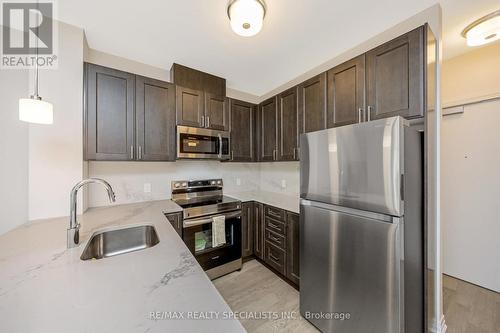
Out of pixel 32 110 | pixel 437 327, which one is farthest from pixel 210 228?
pixel 437 327

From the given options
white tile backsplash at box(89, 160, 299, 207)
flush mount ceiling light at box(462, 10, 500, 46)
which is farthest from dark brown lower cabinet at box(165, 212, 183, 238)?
flush mount ceiling light at box(462, 10, 500, 46)

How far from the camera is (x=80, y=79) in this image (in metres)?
1.74

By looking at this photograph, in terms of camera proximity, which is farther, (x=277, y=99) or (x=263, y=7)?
(x=277, y=99)

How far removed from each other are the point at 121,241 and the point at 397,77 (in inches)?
94.9

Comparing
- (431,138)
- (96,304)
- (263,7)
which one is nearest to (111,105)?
(263,7)

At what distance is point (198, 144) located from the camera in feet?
7.66

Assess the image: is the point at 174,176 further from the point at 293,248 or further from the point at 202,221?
the point at 293,248

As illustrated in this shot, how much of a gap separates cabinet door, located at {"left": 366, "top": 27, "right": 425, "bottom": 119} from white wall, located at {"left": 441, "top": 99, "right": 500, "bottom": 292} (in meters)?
1.22

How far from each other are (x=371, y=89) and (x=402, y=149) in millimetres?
684

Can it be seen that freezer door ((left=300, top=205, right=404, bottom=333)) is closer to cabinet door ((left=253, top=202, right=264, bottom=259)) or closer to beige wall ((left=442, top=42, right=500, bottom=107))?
cabinet door ((left=253, top=202, right=264, bottom=259))

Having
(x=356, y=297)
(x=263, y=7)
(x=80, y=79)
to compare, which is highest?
(x=263, y=7)

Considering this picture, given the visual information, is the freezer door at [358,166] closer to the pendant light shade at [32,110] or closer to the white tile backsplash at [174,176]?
the white tile backsplash at [174,176]

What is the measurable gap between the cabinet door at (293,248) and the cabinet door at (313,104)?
1014mm

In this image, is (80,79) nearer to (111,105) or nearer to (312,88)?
(111,105)
